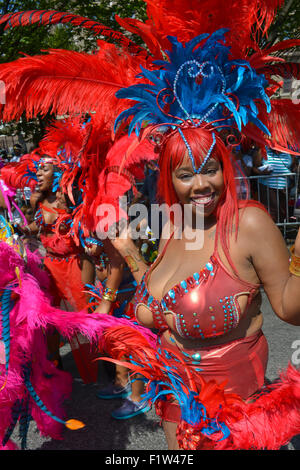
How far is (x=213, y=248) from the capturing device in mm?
1662

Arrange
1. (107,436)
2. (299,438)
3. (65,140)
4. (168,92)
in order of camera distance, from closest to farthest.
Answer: (168,92), (299,438), (107,436), (65,140)

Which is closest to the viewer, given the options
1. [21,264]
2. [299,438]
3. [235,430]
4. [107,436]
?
[235,430]

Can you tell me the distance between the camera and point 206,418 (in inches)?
60.6

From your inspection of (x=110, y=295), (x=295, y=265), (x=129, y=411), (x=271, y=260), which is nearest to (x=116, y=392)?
(x=129, y=411)

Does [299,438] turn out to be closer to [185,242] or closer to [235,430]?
[235,430]

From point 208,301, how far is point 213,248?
22cm

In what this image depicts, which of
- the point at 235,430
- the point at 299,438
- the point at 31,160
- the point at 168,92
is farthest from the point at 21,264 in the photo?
the point at 299,438

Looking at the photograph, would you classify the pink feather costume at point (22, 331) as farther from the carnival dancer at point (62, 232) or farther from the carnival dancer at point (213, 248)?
the carnival dancer at point (62, 232)

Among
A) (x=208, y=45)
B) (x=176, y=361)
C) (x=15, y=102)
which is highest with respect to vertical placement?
(x=208, y=45)

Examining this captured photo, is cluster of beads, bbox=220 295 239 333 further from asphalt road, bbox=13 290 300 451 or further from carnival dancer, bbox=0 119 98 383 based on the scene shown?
carnival dancer, bbox=0 119 98 383

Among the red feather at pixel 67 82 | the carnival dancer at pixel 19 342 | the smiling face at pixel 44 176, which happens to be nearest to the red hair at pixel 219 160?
the red feather at pixel 67 82

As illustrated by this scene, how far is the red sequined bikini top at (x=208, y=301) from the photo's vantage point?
1.54 metres

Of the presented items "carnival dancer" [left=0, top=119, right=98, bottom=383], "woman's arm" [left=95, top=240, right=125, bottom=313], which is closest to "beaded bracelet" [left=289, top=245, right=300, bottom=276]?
"woman's arm" [left=95, top=240, right=125, bottom=313]

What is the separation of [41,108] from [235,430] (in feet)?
5.25
